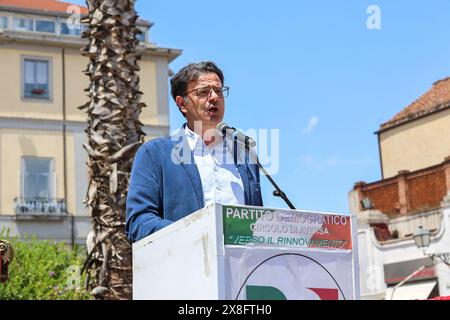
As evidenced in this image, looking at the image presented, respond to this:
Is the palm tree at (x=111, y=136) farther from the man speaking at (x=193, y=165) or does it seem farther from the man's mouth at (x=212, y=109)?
the man's mouth at (x=212, y=109)

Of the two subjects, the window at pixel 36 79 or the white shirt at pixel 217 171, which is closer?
the white shirt at pixel 217 171

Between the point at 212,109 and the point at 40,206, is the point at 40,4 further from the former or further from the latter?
the point at 212,109

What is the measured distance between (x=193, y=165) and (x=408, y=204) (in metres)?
30.0

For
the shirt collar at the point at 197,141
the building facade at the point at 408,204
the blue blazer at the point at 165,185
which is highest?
the building facade at the point at 408,204

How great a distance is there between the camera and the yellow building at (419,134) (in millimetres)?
33281

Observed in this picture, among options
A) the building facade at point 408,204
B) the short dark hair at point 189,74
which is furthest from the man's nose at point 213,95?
the building facade at point 408,204

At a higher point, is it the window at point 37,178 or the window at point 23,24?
the window at point 23,24

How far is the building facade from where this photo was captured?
2850 centimetres

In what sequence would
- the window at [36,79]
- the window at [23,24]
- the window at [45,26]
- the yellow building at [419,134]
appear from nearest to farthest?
the window at [36,79]
the window at [23,24]
the window at [45,26]
the yellow building at [419,134]

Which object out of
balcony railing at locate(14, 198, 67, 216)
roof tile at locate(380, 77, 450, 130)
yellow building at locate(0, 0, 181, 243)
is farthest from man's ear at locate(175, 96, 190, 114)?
roof tile at locate(380, 77, 450, 130)

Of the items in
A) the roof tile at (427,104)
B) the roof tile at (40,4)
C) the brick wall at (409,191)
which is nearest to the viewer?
the brick wall at (409,191)

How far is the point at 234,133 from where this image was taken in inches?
139

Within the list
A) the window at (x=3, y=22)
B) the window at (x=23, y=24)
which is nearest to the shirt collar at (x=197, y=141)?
the window at (x=23, y=24)

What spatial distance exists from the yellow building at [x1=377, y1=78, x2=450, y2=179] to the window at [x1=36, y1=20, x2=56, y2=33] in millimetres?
13978
